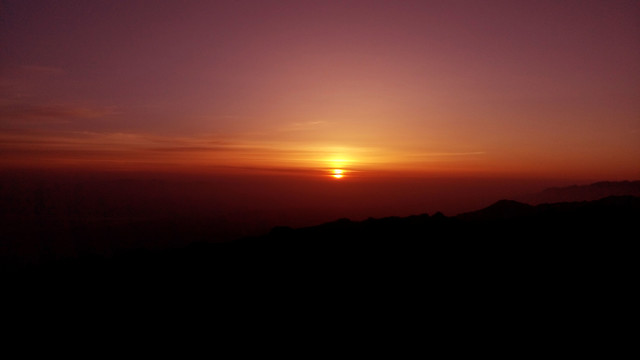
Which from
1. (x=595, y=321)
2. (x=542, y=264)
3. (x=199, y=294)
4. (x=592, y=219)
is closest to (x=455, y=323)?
(x=595, y=321)

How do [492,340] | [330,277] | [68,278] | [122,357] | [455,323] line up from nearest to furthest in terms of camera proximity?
[492,340] → [455,323] → [122,357] → [330,277] → [68,278]

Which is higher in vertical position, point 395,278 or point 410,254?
point 410,254

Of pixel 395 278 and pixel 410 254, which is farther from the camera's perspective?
pixel 410 254

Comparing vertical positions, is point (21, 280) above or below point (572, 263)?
below

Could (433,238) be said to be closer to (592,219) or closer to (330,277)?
(330,277)

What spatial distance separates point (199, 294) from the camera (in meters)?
22.3

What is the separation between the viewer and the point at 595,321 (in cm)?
1407

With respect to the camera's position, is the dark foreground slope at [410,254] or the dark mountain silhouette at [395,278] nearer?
the dark mountain silhouette at [395,278]

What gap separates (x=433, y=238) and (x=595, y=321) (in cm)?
1239

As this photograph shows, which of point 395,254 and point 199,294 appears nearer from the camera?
point 199,294

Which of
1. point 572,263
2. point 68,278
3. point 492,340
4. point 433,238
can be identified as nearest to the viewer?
point 492,340

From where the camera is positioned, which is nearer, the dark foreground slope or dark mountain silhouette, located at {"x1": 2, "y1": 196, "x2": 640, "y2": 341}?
dark mountain silhouette, located at {"x1": 2, "y1": 196, "x2": 640, "y2": 341}

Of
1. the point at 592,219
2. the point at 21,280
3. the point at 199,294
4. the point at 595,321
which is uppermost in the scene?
the point at 592,219

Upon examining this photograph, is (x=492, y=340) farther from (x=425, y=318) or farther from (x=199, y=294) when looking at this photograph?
(x=199, y=294)
